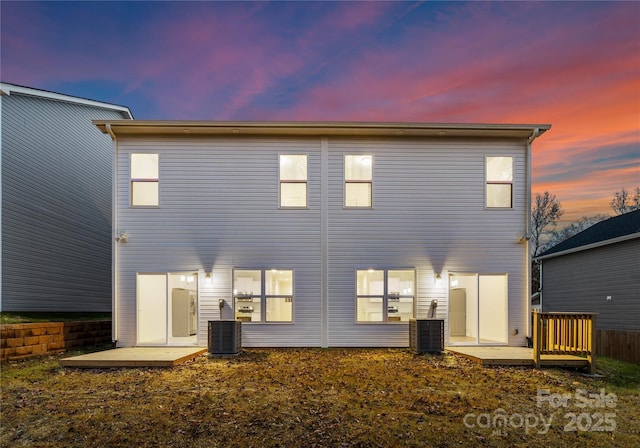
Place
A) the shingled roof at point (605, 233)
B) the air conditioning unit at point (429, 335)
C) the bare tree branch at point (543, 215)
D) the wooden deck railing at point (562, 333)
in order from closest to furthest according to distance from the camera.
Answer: the wooden deck railing at point (562, 333) → the air conditioning unit at point (429, 335) → the shingled roof at point (605, 233) → the bare tree branch at point (543, 215)

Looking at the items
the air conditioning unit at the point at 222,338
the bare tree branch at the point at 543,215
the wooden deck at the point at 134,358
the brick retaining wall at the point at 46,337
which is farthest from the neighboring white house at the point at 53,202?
the bare tree branch at the point at 543,215

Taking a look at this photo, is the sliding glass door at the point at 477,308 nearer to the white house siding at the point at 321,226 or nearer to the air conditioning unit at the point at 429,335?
the white house siding at the point at 321,226

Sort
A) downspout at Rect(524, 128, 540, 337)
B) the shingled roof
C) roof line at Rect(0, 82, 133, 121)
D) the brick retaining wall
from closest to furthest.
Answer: the brick retaining wall
downspout at Rect(524, 128, 540, 337)
roof line at Rect(0, 82, 133, 121)
the shingled roof

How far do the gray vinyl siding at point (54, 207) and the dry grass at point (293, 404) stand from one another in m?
4.10

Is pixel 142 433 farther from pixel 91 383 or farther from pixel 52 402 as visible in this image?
pixel 91 383

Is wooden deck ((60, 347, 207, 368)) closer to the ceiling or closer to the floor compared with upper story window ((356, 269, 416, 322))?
closer to the floor

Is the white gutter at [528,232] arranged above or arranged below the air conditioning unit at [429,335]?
above

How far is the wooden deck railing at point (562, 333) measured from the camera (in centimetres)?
725

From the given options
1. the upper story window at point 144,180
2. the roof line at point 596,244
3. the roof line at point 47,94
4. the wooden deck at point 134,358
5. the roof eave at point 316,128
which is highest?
the roof line at point 47,94

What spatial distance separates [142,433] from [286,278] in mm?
5432

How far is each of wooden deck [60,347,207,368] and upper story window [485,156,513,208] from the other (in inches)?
327

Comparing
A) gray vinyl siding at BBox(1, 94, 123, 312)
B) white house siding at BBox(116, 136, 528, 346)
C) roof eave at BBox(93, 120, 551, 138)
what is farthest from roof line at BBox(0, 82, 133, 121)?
white house siding at BBox(116, 136, 528, 346)

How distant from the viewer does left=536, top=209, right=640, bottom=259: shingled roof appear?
1178 centimetres

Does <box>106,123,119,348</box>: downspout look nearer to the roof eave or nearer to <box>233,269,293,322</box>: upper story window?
the roof eave
